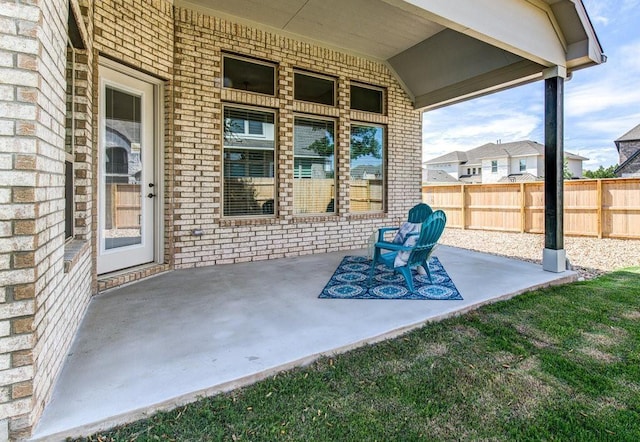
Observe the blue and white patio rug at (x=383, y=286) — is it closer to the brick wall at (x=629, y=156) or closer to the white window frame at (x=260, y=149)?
the white window frame at (x=260, y=149)

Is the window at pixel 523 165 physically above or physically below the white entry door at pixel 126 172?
above

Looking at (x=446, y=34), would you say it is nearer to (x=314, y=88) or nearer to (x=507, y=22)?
(x=507, y=22)

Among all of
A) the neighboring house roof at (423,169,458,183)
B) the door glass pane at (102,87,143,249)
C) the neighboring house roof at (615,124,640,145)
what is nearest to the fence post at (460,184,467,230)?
the door glass pane at (102,87,143,249)

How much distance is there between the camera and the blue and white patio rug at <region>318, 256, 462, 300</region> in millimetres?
3664

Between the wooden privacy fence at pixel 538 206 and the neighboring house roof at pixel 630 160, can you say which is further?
the neighboring house roof at pixel 630 160

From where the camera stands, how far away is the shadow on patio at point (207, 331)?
72.6 inches

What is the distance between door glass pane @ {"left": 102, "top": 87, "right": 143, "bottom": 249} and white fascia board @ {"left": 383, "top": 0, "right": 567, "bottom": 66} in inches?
123

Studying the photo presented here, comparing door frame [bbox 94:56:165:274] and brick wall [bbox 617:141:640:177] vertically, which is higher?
brick wall [bbox 617:141:640:177]

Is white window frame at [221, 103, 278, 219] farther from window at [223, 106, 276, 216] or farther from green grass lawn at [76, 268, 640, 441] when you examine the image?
green grass lawn at [76, 268, 640, 441]

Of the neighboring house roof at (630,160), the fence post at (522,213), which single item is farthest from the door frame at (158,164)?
the neighboring house roof at (630,160)

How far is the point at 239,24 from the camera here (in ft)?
16.6

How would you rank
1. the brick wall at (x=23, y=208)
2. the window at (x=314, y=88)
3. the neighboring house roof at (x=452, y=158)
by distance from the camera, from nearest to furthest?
the brick wall at (x=23, y=208) < the window at (x=314, y=88) < the neighboring house roof at (x=452, y=158)

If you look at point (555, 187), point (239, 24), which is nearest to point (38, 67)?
point (239, 24)

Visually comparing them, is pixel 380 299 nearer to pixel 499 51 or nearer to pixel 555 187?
pixel 555 187
